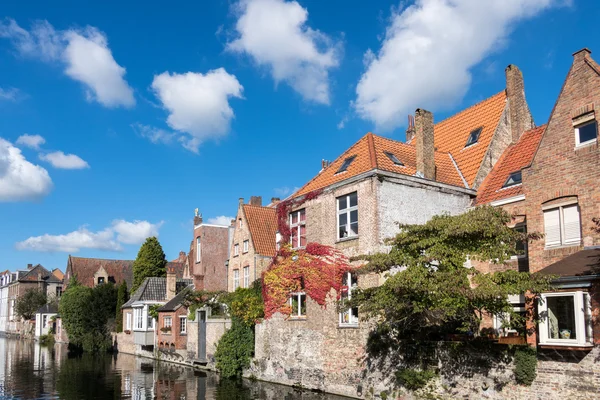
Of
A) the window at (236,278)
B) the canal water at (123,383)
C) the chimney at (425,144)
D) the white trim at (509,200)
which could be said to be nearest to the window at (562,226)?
the white trim at (509,200)

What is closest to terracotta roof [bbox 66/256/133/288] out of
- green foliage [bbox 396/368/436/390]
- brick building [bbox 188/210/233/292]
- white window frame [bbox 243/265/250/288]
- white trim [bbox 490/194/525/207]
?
brick building [bbox 188/210/233/292]

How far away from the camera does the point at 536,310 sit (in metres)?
16.0

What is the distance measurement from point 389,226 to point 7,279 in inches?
4089

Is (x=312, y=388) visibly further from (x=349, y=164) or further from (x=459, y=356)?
(x=349, y=164)

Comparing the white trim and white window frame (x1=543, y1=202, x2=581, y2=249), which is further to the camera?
the white trim

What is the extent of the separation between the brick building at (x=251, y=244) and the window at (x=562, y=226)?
18.1 metres

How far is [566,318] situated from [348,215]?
9.54 metres

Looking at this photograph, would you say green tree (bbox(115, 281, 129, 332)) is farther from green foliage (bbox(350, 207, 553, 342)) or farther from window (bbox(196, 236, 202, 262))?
green foliage (bbox(350, 207, 553, 342))

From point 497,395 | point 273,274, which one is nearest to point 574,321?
point 497,395

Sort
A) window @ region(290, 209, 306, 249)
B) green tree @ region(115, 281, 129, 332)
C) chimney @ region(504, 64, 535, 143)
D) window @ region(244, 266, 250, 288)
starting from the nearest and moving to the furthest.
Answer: window @ region(290, 209, 306, 249) → chimney @ region(504, 64, 535, 143) → window @ region(244, 266, 250, 288) → green tree @ region(115, 281, 129, 332)

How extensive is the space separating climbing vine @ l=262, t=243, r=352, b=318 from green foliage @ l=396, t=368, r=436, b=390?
444 centimetres

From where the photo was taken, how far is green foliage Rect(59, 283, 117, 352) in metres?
50.8

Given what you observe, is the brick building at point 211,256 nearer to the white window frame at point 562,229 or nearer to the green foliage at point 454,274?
the green foliage at point 454,274

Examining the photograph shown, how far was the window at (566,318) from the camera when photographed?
1472 centimetres
